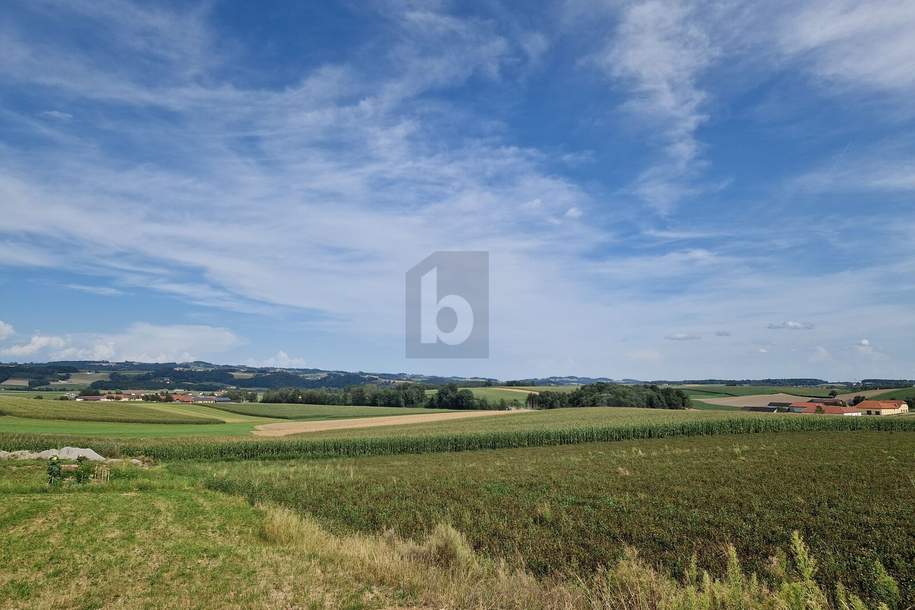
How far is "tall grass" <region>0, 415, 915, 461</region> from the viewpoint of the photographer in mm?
36812

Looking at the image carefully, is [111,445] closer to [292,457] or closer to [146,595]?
[292,457]

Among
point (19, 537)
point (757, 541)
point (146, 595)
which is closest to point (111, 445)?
A: point (19, 537)

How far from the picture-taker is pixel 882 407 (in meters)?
87.1

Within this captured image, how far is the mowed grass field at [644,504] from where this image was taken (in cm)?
1121

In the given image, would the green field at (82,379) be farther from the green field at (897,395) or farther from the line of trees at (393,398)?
the green field at (897,395)

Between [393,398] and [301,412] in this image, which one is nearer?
[301,412]

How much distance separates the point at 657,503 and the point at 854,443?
25931 millimetres

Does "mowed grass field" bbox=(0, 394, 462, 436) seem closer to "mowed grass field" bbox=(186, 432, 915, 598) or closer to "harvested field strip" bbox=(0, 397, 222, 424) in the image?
"harvested field strip" bbox=(0, 397, 222, 424)

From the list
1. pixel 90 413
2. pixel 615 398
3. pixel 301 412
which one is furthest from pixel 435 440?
pixel 615 398

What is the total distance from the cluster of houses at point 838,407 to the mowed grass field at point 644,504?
69632mm

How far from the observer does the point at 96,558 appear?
10.6 meters

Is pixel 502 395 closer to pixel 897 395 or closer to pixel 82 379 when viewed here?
pixel 897 395

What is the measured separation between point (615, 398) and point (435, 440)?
69584mm

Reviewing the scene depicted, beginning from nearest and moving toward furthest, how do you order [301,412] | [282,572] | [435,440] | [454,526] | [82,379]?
[282,572]
[454,526]
[435,440]
[301,412]
[82,379]
